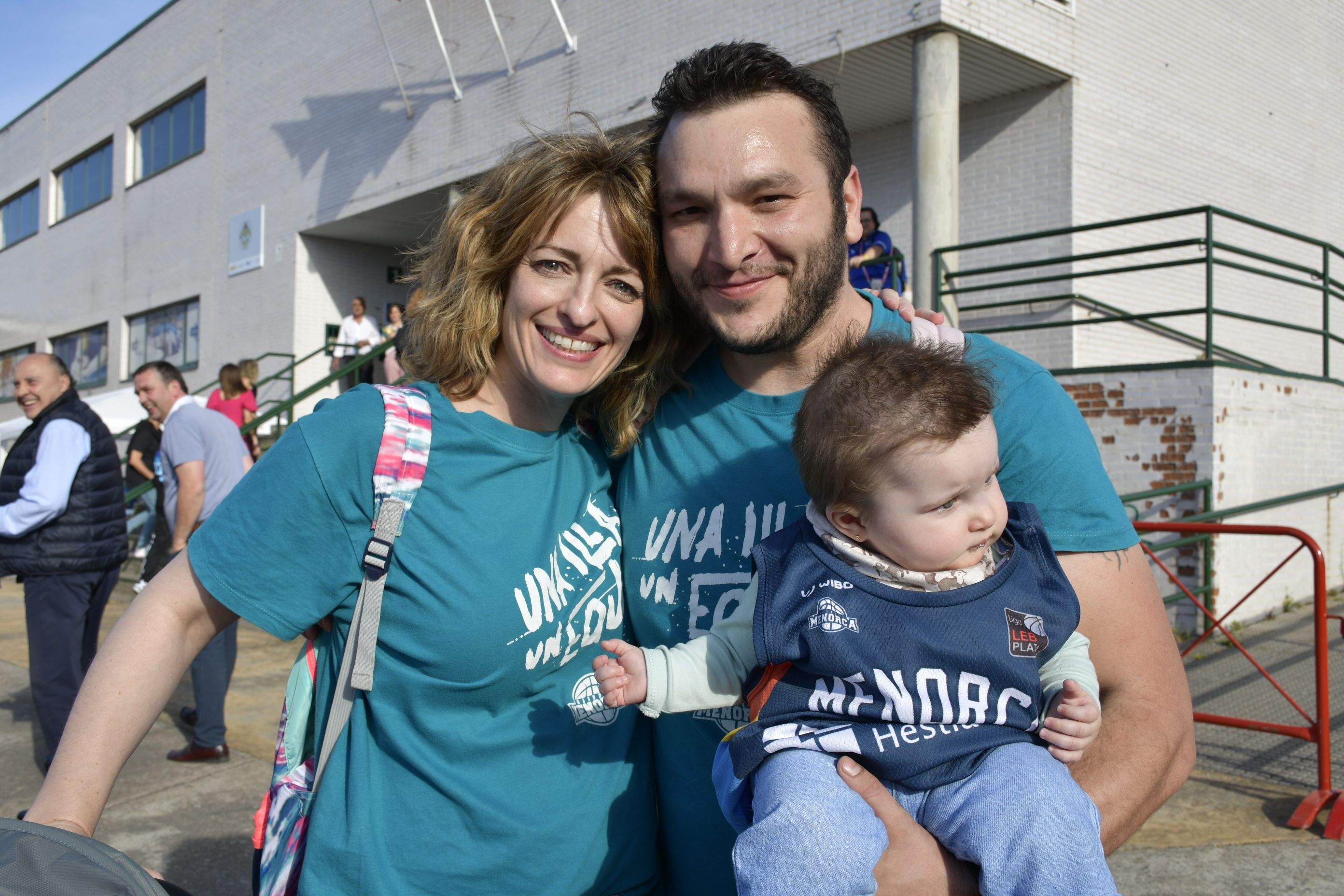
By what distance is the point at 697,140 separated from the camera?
6.57ft

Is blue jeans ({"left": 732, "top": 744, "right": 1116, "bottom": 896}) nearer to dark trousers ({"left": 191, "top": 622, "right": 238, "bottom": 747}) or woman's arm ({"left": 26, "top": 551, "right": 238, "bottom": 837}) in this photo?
woman's arm ({"left": 26, "top": 551, "right": 238, "bottom": 837})

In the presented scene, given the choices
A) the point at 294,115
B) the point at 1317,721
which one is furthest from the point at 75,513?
the point at 294,115

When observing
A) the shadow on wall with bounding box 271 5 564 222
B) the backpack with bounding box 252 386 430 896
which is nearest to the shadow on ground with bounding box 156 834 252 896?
the backpack with bounding box 252 386 430 896

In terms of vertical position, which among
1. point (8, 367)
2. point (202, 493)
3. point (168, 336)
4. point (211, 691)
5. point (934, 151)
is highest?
point (934, 151)

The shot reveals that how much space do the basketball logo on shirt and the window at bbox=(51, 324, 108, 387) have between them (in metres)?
26.9

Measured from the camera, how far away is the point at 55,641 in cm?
546

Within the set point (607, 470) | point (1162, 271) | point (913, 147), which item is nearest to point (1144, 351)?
point (1162, 271)

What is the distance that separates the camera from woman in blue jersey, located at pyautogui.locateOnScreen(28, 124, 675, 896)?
5.60 feet

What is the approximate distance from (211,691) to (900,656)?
4983mm

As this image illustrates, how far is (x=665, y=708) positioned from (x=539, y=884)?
0.45m

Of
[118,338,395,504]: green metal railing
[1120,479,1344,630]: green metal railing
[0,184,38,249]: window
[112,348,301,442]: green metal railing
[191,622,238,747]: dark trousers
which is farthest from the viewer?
[0,184,38,249]: window

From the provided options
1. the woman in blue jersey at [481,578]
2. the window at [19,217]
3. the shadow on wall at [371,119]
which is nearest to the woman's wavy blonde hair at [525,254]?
the woman in blue jersey at [481,578]

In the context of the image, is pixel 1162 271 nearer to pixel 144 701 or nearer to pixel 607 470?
pixel 607 470

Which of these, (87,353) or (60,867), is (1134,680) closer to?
(60,867)
